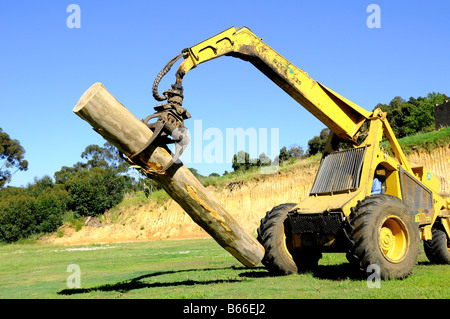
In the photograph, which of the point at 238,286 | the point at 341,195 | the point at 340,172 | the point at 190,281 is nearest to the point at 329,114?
the point at 340,172

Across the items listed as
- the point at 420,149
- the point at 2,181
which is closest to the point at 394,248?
the point at 420,149

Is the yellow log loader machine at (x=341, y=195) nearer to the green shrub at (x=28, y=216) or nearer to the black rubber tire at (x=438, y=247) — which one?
the black rubber tire at (x=438, y=247)

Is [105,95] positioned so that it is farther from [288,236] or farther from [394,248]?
[394,248]

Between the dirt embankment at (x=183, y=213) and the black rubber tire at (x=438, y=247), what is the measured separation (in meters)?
28.3

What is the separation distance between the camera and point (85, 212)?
5003 centimetres

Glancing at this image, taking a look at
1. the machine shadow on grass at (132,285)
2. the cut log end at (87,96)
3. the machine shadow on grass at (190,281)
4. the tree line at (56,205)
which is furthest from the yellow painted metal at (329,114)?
the tree line at (56,205)

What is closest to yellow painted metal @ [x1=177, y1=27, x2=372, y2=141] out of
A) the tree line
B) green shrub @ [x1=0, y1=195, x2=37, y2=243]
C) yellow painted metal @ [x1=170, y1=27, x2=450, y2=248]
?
yellow painted metal @ [x1=170, y1=27, x2=450, y2=248]

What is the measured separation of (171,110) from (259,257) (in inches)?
153

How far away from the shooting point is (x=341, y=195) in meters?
9.91

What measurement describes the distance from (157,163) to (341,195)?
4.56m

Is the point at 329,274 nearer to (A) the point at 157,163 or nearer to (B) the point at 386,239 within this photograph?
(B) the point at 386,239

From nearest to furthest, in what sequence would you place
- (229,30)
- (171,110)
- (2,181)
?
(171,110) < (229,30) < (2,181)

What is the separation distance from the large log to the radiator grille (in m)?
2.64

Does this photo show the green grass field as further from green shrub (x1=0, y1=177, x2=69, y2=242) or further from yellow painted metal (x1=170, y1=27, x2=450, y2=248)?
green shrub (x1=0, y1=177, x2=69, y2=242)
